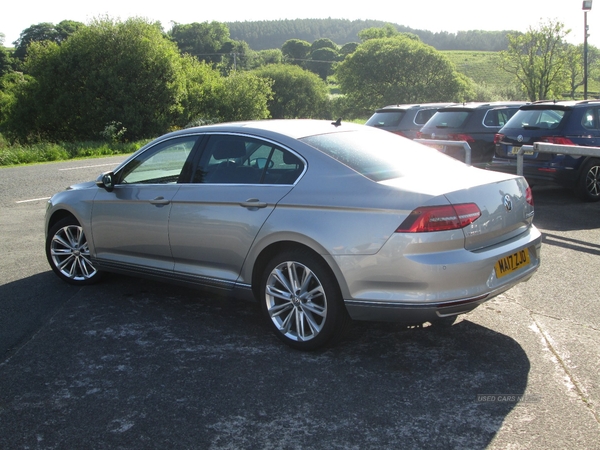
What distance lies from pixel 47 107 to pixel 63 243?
174 feet

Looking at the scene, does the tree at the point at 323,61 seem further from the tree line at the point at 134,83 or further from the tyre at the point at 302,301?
the tyre at the point at 302,301

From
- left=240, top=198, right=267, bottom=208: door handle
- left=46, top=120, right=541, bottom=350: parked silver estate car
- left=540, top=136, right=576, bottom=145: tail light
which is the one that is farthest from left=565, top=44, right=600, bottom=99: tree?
left=240, top=198, right=267, bottom=208: door handle

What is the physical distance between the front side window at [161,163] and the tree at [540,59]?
57260mm

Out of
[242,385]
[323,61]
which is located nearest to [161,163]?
[242,385]

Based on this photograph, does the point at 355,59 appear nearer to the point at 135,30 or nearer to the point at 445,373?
the point at 135,30

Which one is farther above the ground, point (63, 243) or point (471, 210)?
point (471, 210)

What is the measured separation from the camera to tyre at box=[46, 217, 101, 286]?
641 cm

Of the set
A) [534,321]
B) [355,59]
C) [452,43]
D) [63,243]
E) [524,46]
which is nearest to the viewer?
[534,321]

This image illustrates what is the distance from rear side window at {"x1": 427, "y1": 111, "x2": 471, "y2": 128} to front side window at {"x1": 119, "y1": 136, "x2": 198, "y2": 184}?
9537 millimetres

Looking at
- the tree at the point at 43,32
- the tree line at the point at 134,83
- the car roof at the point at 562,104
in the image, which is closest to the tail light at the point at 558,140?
the car roof at the point at 562,104

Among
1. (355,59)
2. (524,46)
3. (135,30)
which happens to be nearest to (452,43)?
(355,59)

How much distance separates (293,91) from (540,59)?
67333 millimetres

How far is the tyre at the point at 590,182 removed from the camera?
10.5m

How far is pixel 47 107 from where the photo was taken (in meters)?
55.0
